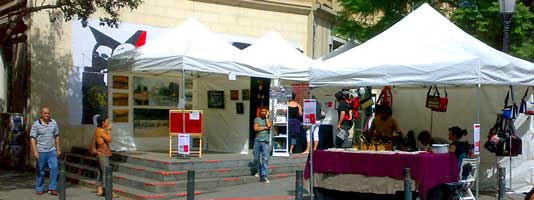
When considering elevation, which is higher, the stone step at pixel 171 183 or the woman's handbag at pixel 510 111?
the woman's handbag at pixel 510 111

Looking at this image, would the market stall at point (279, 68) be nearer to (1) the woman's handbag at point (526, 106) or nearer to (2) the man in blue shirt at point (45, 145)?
(2) the man in blue shirt at point (45, 145)

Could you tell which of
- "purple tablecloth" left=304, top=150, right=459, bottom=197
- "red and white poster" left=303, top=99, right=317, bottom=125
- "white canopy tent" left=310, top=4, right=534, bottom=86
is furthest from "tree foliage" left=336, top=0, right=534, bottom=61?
"red and white poster" left=303, top=99, right=317, bottom=125

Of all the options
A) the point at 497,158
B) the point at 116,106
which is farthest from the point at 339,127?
the point at 116,106

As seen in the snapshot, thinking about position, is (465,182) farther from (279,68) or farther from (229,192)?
(279,68)

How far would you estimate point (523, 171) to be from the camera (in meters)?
13.1

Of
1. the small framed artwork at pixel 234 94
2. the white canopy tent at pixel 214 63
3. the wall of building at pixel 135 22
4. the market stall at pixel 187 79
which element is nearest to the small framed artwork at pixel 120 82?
the market stall at pixel 187 79

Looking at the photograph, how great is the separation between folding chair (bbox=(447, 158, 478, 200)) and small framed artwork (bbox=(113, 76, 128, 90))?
8.73 metres

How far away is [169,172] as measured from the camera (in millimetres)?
13359

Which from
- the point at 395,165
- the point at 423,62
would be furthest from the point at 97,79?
the point at 395,165

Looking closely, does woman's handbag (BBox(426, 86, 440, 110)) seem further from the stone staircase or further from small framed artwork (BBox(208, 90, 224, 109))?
small framed artwork (BBox(208, 90, 224, 109))

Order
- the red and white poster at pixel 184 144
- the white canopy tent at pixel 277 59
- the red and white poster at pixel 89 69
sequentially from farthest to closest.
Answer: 1. the red and white poster at pixel 89 69
2. the white canopy tent at pixel 277 59
3. the red and white poster at pixel 184 144

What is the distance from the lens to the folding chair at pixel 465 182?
34.3 feet

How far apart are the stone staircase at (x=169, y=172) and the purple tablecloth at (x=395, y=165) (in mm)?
3443

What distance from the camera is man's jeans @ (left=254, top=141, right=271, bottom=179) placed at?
45.9 feet
